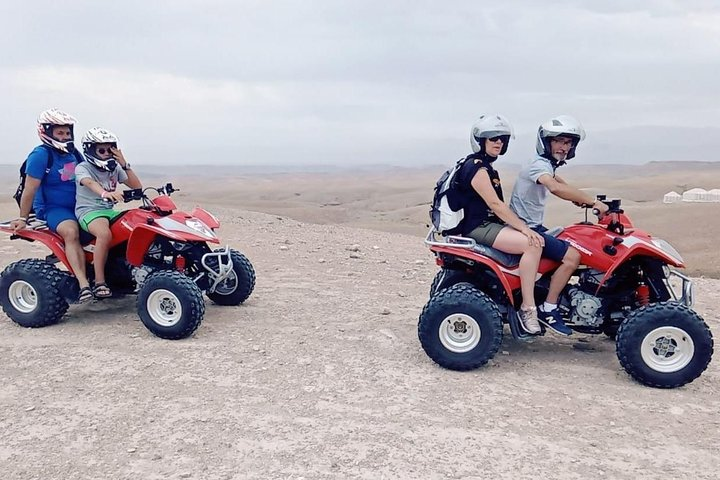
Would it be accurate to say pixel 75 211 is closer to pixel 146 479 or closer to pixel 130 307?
pixel 130 307

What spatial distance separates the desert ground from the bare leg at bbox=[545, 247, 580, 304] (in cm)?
62

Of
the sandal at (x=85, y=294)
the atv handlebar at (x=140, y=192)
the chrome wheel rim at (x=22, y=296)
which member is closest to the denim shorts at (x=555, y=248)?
the atv handlebar at (x=140, y=192)

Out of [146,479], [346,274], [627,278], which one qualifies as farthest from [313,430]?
[346,274]

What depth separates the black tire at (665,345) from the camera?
18.3ft

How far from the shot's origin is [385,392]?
5531mm

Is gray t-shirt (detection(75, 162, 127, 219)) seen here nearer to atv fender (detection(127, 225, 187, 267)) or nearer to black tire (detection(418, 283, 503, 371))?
atv fender (detection(127, 225, 187, 267))

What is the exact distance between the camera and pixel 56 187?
24.3ft

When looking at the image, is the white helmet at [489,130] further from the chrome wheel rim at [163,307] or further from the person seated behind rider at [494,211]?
the chrome wheel rim at [163,307]

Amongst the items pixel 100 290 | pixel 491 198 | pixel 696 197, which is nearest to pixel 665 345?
pixel 491 198

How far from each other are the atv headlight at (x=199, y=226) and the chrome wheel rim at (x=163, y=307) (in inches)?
30.5

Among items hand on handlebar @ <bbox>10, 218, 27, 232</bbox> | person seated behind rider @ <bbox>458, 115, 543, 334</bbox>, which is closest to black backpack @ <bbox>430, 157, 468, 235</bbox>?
person seated behind rider @ <bbox>458, 115, 543, 334</bbox>

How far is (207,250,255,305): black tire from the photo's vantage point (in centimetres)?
809

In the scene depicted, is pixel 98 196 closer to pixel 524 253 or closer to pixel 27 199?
pixel 27 199

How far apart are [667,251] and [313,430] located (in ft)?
10.8
